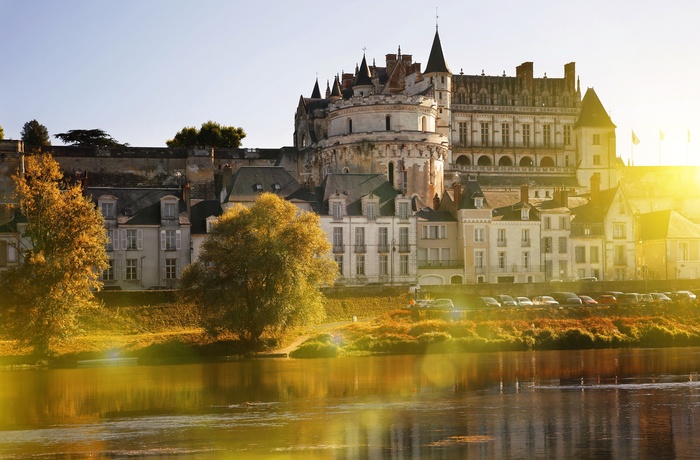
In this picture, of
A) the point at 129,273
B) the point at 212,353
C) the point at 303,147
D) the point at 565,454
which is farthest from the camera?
the point at 303,147

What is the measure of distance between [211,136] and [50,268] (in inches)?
2372

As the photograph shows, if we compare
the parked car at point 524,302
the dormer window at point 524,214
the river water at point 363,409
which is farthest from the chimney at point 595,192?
the river water at point 363,409

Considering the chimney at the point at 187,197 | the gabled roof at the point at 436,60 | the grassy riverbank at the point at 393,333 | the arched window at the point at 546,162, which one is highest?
the gabled roof at the point at 436,60

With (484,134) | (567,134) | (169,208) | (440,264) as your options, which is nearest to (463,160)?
(484,134)

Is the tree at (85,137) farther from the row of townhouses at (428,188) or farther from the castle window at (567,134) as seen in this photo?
the castle window at (567,134)

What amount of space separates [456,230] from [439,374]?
29183 millimetres

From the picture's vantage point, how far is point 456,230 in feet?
243

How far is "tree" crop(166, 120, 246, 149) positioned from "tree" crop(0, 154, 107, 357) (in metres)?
56.3

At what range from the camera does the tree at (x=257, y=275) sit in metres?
52.6

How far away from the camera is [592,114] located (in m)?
114

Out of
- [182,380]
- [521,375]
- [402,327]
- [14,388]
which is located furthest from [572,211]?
[14,388]

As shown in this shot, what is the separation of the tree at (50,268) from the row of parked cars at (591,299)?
2301cm

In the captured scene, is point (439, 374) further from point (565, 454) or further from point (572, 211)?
point (572, 211)

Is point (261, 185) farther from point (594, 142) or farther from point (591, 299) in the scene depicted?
point (594, 142)
